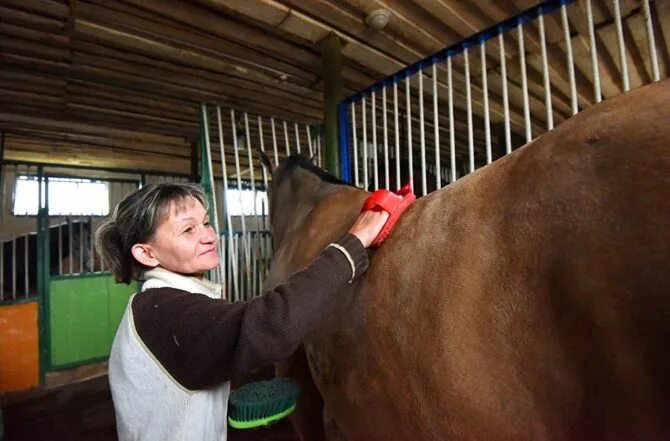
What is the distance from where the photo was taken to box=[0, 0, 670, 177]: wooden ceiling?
8.32 ft

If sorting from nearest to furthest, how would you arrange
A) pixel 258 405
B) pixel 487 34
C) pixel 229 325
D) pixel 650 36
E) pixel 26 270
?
Answer: 1. pixel 229 325
2. pixel 258 405
3. pixel 650 36
4. pixel 487 34
5. pixel 26 270

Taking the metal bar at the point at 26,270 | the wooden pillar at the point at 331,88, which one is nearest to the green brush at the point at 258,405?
the wooden pillar at the point at 331,88

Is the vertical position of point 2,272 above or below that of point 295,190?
below

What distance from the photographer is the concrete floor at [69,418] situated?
304 centimetres

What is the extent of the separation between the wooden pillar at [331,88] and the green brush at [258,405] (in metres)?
2.07

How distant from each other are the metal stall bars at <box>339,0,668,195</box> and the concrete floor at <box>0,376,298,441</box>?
2.45 meters

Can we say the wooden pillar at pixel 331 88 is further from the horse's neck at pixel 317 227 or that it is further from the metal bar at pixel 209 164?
the metal bar at pixel 209 164

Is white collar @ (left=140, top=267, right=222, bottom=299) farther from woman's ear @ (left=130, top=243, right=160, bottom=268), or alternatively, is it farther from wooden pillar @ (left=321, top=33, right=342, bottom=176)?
wooden pillar @ (left=321, top=33, right=342, bottom=176)

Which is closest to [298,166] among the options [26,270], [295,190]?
[295,190]

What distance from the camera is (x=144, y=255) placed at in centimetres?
108

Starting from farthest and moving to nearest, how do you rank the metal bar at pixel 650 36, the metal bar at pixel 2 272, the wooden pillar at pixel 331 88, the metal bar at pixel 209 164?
the metal bar at pixel 2 272, the metal bar at pixel 209 164, the wooden pillar at pixel 331 88, the metal bar at pixel 650 36

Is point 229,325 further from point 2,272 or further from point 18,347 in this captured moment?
point 2,272

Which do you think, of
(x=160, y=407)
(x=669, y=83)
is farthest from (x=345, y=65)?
(x=160, y=407)

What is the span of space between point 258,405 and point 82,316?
4863 millimetres
